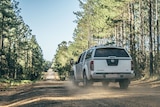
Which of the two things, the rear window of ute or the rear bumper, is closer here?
the rear bumper

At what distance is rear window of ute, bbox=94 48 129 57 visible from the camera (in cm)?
1872

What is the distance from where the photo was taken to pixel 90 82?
19.2 metres

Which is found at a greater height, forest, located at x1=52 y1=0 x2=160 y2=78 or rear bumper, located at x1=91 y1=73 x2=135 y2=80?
forest, located at x1=52 y1=0 x2=160 y2=78

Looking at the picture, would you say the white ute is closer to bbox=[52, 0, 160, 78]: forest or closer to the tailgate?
the tailgate

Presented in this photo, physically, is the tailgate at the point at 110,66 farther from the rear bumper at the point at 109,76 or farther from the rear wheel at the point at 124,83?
the rear wheel at the point at 124,83

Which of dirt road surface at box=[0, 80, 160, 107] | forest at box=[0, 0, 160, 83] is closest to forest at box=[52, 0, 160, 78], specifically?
forest at box=[0, 0, 160, 83]

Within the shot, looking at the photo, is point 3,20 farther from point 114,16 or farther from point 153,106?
point 153,106

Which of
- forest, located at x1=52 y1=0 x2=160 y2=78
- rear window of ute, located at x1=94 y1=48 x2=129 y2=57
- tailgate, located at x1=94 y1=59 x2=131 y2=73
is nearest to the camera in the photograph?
tailgate, located at x1=94 y1=59 x2=131 y2=73

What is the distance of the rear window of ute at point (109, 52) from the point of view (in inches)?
737

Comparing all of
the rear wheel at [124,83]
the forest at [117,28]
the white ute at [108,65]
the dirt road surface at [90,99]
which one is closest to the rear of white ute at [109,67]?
the white ute at [108,65]

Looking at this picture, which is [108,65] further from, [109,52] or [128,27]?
[128,27]

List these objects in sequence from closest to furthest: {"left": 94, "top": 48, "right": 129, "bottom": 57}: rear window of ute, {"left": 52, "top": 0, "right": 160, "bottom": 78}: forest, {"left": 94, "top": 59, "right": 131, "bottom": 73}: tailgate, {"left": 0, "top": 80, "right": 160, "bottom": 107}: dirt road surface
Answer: {"left": 0, "top": 80, "right": 160, "bottom": 107}: dirt road surface, {"left": 94, "top": 59, "right": 131, "bottom": 73}: tailgate, {"left": 94, "top": 48, "right": 129, "bottom": 57}: rear window of ute, {"left": 52, "top": 0, "right": 160, "bottom": 78}: forest

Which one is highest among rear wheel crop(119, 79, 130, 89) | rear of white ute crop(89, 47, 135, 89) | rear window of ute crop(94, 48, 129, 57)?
rear window of ute crop(94, 48, 129, 57)

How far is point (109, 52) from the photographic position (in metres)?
19.0
